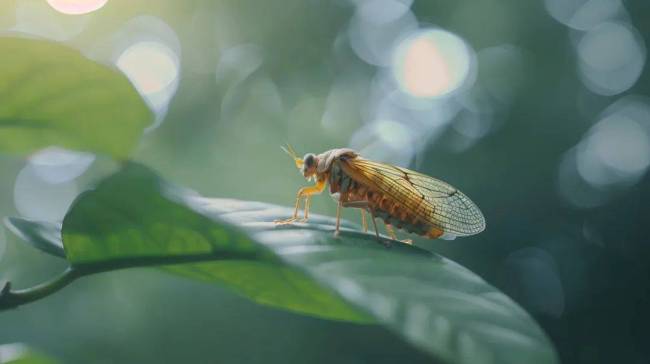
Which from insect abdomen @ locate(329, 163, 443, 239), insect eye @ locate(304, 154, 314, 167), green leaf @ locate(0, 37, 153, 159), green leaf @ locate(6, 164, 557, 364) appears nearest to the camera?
green leaf @ locate(6, 164, 557, 364)

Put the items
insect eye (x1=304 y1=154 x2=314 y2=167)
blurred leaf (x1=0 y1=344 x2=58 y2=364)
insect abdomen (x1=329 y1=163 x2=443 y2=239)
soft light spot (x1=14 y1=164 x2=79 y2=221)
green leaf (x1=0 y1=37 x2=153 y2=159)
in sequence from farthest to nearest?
1. soft light spot (x1=14 y1=164 x2=79 y2=221)
2. insect eye (x1=304 y1=154 x2=314 y2=167)
3. insect abdomen (x1=329 y1=163 x2=443 y2=239)
4. blurred leaf (x1=0 y1=344 x2=58 y2=364)
5. green leaf (x1=0 y1=37 x2=153 y2=159)

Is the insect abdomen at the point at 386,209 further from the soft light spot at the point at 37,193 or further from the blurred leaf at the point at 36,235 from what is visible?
the soft light spot at the point at 37,193

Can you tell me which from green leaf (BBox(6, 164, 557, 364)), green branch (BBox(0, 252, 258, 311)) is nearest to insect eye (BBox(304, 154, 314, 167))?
green leaf (BBox(6, 164, 557, 364))

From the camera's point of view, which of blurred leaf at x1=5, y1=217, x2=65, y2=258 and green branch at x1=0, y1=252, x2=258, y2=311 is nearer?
green branch at x1=0, y1=252, x2=258, y2=311

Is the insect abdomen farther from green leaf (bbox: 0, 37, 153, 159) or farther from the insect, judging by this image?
green leaf (bbox: 0, 37, 153, 159)

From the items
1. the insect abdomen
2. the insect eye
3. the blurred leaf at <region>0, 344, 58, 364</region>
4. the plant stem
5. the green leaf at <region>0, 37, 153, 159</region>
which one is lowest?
the blurred leaf at <region>0, 344, 58, 364</region>

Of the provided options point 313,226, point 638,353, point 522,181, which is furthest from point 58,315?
point 638,353

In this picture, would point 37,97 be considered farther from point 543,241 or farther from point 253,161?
point 543,241

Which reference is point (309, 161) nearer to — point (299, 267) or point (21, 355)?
point (21, 355)
